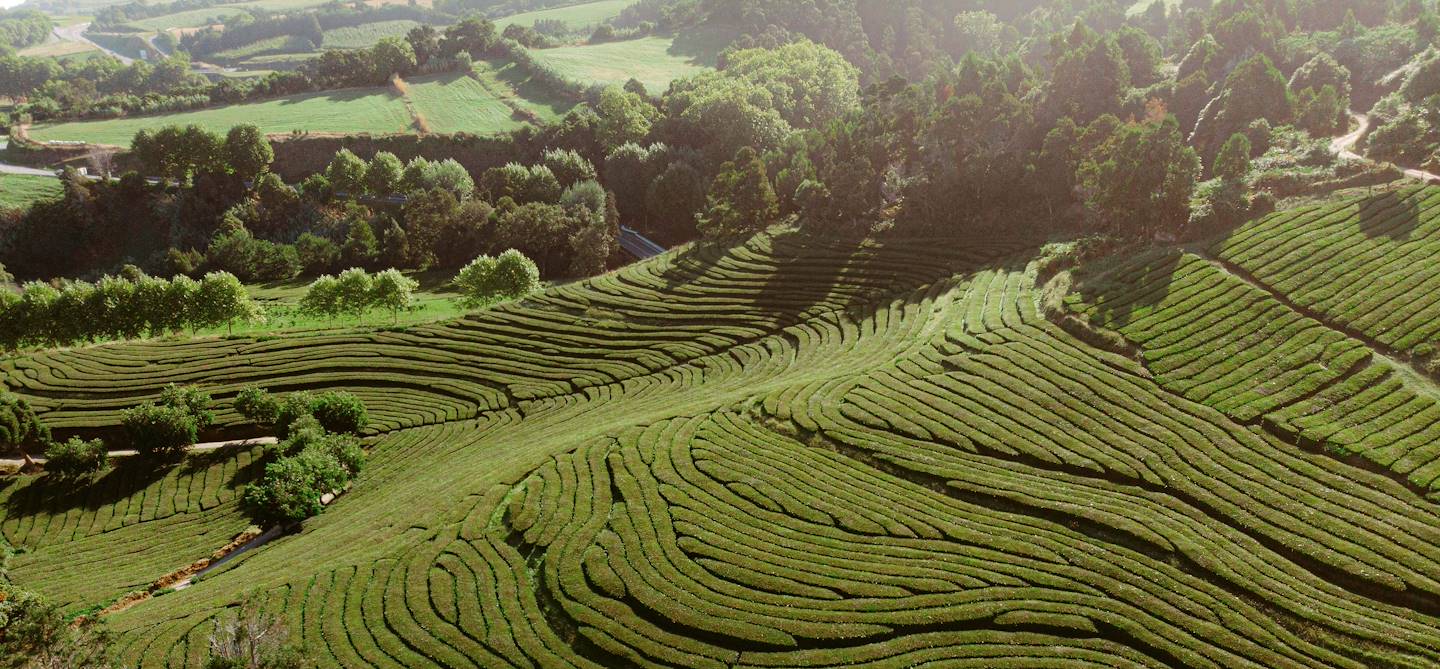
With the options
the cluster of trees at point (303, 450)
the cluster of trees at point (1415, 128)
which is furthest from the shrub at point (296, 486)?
the cluster of trees at point (1415, 128)

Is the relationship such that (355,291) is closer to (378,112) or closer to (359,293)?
(359,293)

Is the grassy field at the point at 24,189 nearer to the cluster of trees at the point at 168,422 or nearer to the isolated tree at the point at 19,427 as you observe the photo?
the isolated tree at the point at 19,427

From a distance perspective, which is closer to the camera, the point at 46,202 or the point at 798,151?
the point at 798,151

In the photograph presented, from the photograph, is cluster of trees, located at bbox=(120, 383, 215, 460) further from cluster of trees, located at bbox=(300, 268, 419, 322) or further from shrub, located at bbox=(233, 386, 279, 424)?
cluster of trees, located at bbox=(300, 268, 419, 322)

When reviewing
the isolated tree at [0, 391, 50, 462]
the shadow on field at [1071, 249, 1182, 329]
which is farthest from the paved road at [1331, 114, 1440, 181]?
the isolated tree at [0, 391, 50, 462]

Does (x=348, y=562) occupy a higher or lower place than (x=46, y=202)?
higher

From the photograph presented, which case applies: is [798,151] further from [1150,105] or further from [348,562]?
[348,562]

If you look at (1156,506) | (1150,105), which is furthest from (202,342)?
(1150,105)
